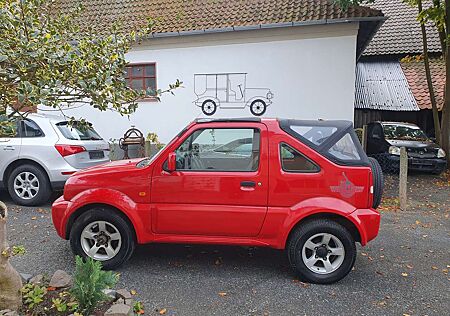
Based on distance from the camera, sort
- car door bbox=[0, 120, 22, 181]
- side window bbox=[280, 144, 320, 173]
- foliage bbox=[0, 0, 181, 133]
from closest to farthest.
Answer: foliage bbox=[0, 0, 181, 133] < side window bbox=[280, 144, 320, 173] < car door bbox=[0, 120, 22, 181]

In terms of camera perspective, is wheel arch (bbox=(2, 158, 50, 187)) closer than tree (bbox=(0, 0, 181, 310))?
No

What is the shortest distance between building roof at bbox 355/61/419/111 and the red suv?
11.8 metres

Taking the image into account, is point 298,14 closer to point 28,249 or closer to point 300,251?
point 300,251

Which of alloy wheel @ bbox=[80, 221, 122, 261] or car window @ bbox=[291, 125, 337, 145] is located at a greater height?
car window @ bbox=[291, 125, 337, 145]

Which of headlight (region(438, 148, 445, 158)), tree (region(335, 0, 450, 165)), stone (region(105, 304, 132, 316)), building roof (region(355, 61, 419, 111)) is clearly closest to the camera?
stone (region(105, 304, 132, 316))

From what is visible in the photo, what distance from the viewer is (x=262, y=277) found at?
3.94 meters

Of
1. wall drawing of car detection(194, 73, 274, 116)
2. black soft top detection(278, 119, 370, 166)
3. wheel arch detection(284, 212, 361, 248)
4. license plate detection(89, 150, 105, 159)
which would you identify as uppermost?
wall drawing of car detection(194, 73, 274, 116)

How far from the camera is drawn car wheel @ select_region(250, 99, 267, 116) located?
35.2 feet

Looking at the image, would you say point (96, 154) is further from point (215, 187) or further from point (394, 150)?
point (394, 150)

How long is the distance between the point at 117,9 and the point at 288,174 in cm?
1167

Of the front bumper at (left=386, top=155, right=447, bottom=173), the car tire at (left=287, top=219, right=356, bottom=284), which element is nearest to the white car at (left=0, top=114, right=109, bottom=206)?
the car tire at (left=287, top=219, right=356, bottom=284)

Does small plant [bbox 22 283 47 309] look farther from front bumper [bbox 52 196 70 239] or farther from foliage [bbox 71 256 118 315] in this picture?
front bumper [bbox 52 196 70 239]

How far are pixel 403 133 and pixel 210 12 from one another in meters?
7.58

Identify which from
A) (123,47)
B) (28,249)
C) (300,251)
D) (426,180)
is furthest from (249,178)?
(426,180)
